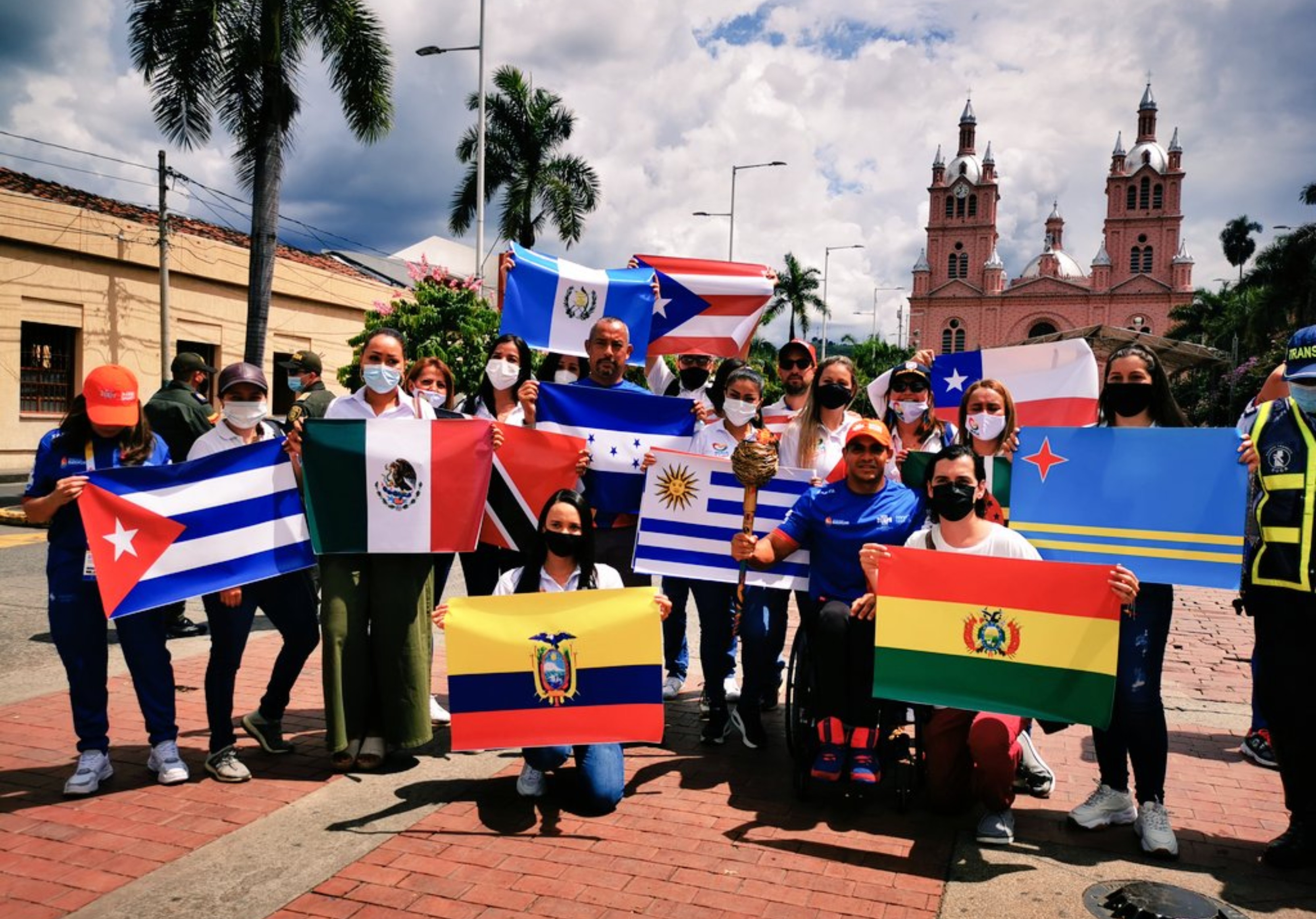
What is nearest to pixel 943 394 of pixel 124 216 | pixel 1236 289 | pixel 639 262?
pixel 639 262

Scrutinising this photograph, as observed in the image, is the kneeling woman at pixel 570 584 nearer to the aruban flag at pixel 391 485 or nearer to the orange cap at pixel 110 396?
the aruban flag at pixel 391 485

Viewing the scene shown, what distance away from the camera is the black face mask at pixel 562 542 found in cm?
450

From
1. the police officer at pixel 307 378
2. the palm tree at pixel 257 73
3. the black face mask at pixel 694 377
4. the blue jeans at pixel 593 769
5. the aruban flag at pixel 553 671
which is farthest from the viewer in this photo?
the palm tree at pixel 257 73

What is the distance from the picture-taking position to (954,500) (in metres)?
4.19

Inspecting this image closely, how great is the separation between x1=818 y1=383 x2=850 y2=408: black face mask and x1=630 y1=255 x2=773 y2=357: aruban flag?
1.67 meters

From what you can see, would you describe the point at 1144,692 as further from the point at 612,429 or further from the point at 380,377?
the point at 380,377

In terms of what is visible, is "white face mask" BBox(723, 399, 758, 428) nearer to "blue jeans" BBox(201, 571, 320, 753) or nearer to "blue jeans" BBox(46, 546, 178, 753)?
"blue jeans" BBox(201, 571, 320, 753)

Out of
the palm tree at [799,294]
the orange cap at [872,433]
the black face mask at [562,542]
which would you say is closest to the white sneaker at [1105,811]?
the orange cap at [872,433]

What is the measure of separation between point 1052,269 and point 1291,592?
119741 millimetres

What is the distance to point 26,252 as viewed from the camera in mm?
21891

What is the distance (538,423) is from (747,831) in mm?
2604

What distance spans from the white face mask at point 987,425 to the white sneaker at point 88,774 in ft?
14.9

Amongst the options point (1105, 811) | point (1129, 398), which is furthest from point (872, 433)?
point (1105, 811)

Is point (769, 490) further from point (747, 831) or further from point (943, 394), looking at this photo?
point (943, 394)
